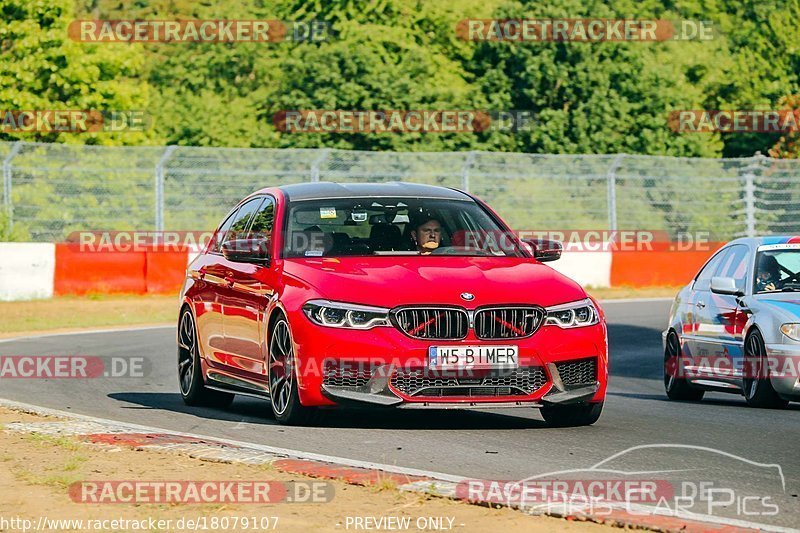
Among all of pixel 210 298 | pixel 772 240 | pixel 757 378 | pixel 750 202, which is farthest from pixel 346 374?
pixel 750 202

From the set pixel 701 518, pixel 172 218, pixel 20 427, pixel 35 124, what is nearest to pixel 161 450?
pixel 20 427

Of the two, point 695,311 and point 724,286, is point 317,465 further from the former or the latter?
point 695,311

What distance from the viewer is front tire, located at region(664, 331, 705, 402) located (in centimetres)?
1427

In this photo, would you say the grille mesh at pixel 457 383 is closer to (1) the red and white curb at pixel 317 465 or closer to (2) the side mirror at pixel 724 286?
(1) the red and white curb at pixel 317 465

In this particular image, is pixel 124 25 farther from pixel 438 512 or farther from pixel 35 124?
pixel 438 512

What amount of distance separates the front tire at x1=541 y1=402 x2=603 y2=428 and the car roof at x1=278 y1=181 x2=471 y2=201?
6.15 feet

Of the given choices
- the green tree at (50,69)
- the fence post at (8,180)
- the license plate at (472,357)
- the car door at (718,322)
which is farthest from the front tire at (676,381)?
the green tree at (50,69)

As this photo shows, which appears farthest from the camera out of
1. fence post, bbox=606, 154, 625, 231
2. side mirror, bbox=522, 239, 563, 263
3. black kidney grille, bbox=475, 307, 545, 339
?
fence post, bbox=606, 154, 625, 231

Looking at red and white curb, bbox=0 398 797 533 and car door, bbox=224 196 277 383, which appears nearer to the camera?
red and white curb, bbox=0 398 797 533

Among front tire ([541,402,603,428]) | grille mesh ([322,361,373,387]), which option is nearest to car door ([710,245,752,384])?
front tire ([541,402,603,428])

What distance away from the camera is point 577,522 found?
675 cm

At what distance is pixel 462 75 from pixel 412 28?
14.4ft

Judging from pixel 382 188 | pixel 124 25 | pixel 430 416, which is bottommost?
pixel 430 416

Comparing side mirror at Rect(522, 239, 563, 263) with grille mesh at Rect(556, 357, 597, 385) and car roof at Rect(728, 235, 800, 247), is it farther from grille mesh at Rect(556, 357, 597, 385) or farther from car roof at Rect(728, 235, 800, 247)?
car roof at Rect(728, 235, 800, 247)
